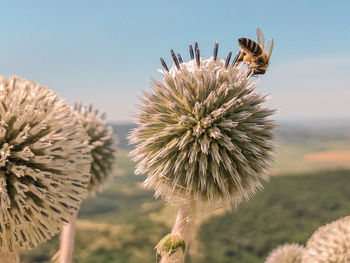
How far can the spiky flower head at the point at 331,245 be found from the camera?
2.80 meters

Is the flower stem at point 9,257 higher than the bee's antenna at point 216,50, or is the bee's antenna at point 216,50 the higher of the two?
the bee's antenna at point 216,50

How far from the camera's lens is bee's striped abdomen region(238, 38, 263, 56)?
334 cm

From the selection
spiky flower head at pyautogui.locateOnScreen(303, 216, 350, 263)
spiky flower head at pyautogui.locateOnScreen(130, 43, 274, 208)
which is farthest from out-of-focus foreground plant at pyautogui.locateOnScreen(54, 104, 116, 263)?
spiky flower head at pyautogui.locateOnScreen(303, 216, 350, 263)

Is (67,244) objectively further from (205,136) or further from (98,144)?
(205,136)

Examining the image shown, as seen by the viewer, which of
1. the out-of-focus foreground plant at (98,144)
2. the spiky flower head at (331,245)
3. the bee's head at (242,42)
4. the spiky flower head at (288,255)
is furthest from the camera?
the out-of-focus foreground plant at (98,144)

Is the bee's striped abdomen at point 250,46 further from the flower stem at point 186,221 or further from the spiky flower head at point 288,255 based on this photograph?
the spiky flower head at point 288,255

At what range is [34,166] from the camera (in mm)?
3170

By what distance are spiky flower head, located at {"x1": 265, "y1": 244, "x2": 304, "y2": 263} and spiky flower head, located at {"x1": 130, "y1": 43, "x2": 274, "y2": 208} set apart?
Answer: 3.94 feet

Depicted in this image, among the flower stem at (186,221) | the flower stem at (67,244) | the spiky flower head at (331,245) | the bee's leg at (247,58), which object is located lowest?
the spiky flower head at (331,245)

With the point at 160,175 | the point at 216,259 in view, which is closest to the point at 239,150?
the point at 160,175

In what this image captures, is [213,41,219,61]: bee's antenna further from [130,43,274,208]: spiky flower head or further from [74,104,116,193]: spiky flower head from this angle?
[74,104,116,193]: spiky flower head

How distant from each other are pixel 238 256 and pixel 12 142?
11.0 m

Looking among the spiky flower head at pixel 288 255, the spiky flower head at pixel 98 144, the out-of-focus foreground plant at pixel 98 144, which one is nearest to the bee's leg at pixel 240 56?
the spiky flower head at pixel 288 255

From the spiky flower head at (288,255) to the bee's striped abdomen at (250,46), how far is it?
2119mm
